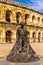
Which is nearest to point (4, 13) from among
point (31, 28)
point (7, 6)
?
point (7, 6)

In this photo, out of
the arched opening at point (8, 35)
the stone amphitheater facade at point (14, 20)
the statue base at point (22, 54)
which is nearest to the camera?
the statue base at point (22, 54)

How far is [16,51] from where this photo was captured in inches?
316

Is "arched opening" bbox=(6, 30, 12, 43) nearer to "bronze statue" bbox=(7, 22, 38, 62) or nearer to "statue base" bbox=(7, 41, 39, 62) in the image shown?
"bronze statue" bbox=(7, 22, 38, 62)

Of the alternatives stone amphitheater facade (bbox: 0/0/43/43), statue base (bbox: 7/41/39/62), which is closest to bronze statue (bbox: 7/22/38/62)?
statue base (bbox: 7/41/39/62)

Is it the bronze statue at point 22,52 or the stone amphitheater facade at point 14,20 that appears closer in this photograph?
the bronze statue at point 22,52

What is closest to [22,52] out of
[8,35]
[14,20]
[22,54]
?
[22,54]

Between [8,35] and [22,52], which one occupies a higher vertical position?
[22,52]

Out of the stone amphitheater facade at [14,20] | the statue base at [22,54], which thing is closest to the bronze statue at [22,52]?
the statue base at [22,54]

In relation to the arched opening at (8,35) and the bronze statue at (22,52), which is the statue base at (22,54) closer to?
the bronze statue at (22,52)

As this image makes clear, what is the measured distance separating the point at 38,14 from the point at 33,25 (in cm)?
405

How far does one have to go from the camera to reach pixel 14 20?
29.3 meters

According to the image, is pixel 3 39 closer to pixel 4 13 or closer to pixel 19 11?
pixel 4 13

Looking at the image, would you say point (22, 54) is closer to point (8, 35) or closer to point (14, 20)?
point (8, 35)

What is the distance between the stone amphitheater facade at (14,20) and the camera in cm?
2711
